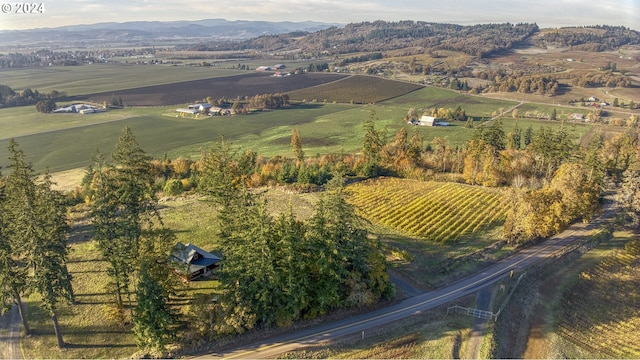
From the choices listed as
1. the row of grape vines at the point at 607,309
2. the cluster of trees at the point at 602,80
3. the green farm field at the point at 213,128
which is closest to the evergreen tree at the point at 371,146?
the green farm field at the point at 213,128

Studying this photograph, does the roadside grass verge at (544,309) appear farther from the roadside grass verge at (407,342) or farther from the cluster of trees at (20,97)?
the cluster of trees at (20,97)

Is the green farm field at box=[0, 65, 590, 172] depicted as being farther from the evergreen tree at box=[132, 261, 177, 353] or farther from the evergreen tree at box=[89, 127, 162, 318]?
the evergreen tree at box=[132, 261, 177, 353]

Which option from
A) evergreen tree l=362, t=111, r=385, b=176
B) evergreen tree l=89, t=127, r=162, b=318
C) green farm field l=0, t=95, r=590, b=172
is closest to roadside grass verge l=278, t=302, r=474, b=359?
evergreen tree l=89, t=127, r=162, b=318

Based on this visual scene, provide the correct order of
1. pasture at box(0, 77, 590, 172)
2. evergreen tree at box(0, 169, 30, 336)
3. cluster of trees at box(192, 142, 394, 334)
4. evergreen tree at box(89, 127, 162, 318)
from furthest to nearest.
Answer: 1. pasture at box(0, 77, 590, 172)
2. evergreen tree at box(89, 127, 162, 318)
3. cluster of trees at box(192, 142, 394, 334)
4. evergreen tree at box(0, 169, 30, 336)

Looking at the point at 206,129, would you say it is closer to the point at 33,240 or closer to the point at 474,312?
the point at 33,240

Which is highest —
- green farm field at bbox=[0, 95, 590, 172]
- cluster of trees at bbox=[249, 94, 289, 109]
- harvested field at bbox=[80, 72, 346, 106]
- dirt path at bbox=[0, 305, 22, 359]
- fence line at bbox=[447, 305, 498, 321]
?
harvested field at bbox=[80, 72, 346, 106]

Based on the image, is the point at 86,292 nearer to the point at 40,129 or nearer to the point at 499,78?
the point at 40,129

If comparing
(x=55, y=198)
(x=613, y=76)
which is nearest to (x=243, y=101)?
(x=55, y=198)

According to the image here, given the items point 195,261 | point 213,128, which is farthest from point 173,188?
point 213,128
